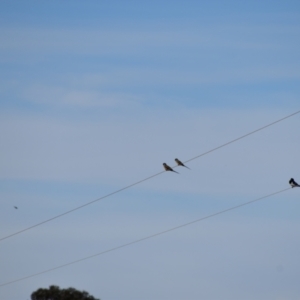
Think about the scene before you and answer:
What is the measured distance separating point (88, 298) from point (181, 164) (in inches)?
2052

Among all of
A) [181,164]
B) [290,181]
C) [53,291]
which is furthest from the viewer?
[53,291]

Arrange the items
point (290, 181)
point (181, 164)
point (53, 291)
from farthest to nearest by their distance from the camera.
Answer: point (53, 291), point (181, 164), point (290, 181)

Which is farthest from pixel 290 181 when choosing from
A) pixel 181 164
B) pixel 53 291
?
pixel 53 291

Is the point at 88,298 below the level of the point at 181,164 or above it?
above

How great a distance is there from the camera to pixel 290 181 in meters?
37.6

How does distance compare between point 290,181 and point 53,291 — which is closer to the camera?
point 290,181

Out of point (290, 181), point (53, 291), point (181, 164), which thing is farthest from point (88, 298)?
point (290, 181)

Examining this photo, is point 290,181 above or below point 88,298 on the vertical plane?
below

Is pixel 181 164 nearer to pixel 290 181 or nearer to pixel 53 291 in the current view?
pixel 290 181

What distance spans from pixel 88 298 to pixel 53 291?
A: 3.61m

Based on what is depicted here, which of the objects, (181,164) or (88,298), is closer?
(181,164)

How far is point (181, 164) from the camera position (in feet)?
147

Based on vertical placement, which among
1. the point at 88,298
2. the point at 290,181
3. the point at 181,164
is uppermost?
the point at 88,298

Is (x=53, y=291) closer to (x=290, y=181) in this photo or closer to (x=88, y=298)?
(x=88, y=298)
